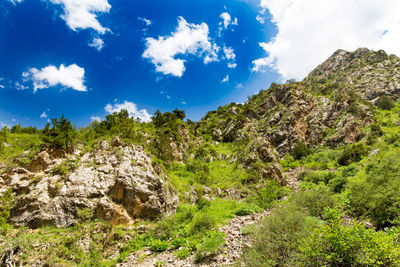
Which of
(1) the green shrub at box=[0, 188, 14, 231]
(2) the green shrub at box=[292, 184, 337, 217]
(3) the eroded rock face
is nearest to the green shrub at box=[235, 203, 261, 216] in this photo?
(2) the green shrub at box=[292, 184, 337, 217]

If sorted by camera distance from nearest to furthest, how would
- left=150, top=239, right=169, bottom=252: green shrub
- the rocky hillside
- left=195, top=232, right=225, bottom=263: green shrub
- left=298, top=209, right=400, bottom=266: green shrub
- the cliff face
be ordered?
left=298, top=209, right=400, bottom=266: green shrub → the rocky hillside → left=195, top=232, right=225, bottom=263: green shrub → left=150, top=239, right=169, bottom=252: green shrub → the cliff face

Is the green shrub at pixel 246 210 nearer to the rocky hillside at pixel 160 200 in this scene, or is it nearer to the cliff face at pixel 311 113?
the rocky hillside at pixel 160 200

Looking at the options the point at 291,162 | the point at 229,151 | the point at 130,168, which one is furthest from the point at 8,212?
the point at 291,162

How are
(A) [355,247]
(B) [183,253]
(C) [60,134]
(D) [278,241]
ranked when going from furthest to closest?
(C) [60,134] < (B) [183,253] < (D) [278,241] < (A) [355,247]

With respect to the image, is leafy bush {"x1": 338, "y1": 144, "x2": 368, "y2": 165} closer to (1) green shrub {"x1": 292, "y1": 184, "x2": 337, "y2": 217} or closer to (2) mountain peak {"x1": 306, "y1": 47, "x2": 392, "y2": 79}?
(1) green shrub {"x1": 292, "y1": 184, "x2": 337, "y2": 217}

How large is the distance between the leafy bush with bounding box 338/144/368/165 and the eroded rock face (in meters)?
24.8

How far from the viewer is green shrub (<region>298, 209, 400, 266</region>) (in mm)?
4328

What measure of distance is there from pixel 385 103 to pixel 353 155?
2547 centimetres

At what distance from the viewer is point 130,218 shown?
44.2ft

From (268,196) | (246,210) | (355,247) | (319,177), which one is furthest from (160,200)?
(319,177)

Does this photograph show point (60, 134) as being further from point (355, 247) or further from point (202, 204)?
point (355, 247)

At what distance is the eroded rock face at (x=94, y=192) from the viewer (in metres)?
11.3

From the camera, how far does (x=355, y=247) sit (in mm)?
4934

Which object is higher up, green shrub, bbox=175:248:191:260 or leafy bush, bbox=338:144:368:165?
leafy bush, bbox=338:144:368:165
